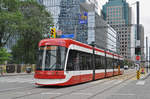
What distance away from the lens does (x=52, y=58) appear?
1580 centimetres

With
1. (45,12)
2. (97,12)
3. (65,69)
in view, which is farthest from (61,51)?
(97,12)

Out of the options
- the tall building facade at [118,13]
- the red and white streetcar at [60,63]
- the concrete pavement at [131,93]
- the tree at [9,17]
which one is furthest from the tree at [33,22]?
the tall building facade at [118,13]

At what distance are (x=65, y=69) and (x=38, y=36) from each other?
37864 mm

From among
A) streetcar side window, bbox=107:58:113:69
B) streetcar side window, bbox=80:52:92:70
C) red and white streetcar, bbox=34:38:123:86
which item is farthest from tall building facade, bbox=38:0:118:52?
red and white streetcar, bbox=34:38:123:86

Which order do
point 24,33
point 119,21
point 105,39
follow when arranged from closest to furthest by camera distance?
point 24,33 < point 105,39 < point 119,21

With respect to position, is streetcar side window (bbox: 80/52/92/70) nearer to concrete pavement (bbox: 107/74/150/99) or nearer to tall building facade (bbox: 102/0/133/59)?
concrete pavement (bbox: 107/74/150/99)

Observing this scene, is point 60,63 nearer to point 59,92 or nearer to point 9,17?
point 59,92

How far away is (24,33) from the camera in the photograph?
166 feet

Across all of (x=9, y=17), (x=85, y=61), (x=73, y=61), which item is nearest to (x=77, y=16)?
(x=9, y=17)

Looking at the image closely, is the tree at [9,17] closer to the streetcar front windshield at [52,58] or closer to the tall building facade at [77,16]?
the streetcar front windshield at [52,58]

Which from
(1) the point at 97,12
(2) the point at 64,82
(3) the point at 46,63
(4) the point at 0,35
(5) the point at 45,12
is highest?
(1) the point at 97,12

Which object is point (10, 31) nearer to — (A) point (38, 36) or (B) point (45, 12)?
(A) point (38, 36)

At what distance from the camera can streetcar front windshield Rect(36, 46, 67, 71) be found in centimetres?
1573

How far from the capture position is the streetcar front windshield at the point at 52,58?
15.7 meters
